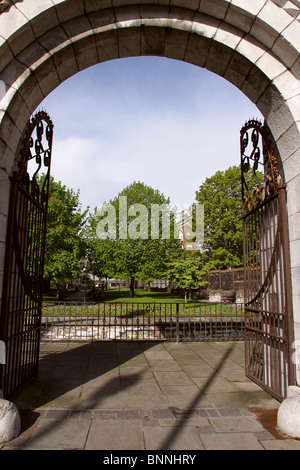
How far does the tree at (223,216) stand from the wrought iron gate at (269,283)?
77.3ft

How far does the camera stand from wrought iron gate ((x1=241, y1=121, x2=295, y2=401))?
413 cm

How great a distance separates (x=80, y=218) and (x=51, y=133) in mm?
19689

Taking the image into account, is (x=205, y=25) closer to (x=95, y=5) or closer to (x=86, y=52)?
(x=95, y=5)

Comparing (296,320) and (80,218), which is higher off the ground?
(80,218)

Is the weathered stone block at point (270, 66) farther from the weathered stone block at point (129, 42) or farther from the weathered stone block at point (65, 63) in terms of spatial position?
the weathered stone block at point (65, 63)

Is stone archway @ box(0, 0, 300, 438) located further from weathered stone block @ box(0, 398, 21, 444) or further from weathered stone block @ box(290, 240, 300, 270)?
weathered stone block @ box(0, 398, 21, 444)

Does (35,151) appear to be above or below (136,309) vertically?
above

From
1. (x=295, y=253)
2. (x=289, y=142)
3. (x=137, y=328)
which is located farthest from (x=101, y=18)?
(x=137, y=328)

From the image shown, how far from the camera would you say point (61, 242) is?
2217 centimetres

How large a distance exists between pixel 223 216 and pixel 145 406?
26.9m

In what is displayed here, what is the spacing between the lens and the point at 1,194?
387 cm

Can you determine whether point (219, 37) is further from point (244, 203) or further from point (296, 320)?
point (296, 320)
